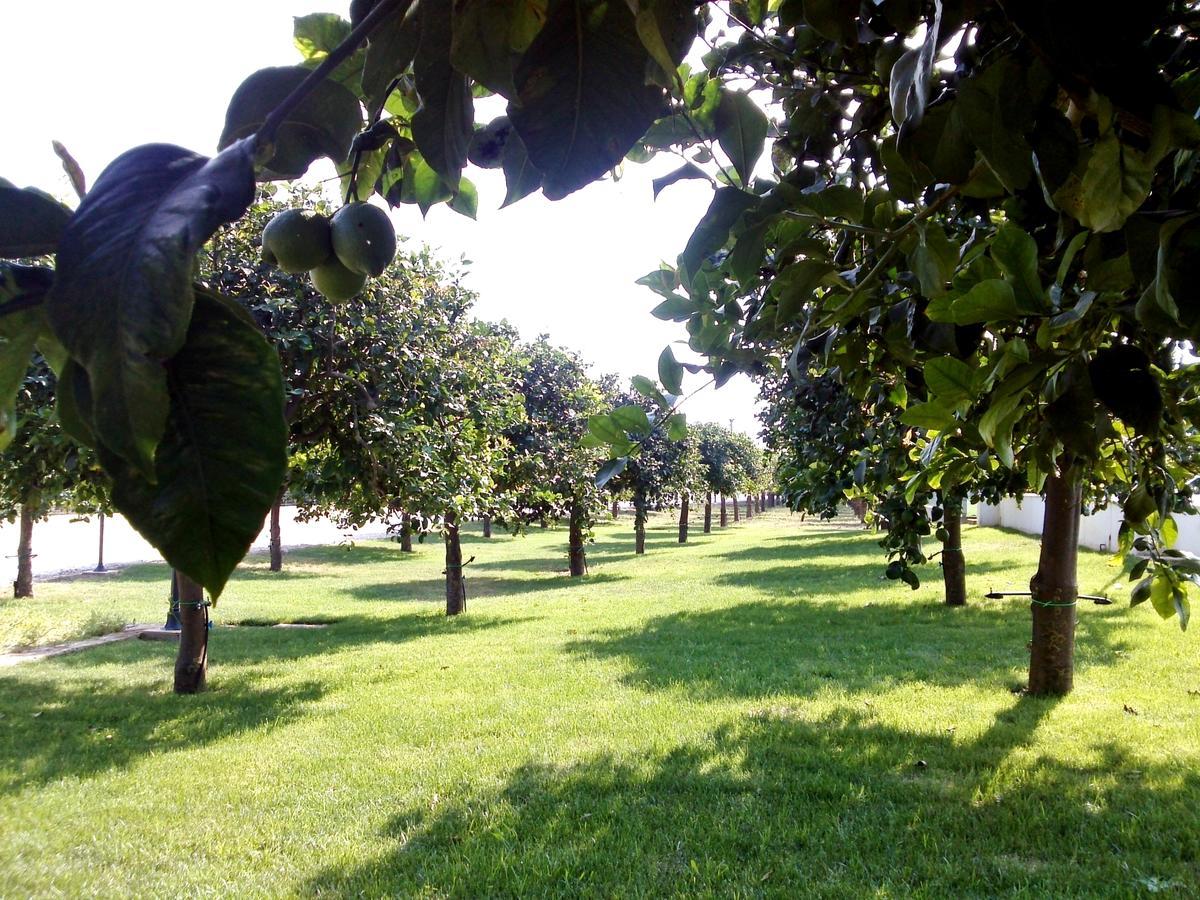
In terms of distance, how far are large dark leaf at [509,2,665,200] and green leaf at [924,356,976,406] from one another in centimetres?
65

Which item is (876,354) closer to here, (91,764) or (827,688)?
(827,688)

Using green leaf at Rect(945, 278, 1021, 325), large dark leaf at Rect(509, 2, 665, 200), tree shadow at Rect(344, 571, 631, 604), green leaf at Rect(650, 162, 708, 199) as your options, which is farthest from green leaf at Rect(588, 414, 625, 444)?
tree shadow at Rect(344, 571, 631, 604)

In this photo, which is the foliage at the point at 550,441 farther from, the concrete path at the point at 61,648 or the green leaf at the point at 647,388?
the green leaf at the point at 647,388

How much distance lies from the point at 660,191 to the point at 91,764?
6448mm

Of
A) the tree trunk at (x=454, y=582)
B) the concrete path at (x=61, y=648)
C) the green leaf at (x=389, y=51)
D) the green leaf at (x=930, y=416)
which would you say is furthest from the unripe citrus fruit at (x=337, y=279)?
the tree trunk at (x=454, y=582)

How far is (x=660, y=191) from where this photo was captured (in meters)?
1.31

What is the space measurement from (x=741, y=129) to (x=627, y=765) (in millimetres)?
4951

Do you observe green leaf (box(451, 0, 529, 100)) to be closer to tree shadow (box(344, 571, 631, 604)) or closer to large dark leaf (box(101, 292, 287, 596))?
large dark leaf (box(101, 292, 287, 596))

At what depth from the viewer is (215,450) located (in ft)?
1.24

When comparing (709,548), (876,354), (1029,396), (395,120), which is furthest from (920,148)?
(709,548)

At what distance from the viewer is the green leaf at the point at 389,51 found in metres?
0.59

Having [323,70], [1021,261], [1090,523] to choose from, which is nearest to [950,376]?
[1021,261]

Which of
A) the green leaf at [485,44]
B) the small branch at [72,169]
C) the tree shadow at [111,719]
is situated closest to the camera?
the small branch at [72,169]

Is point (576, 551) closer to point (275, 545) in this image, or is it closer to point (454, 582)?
point (454, 582)
